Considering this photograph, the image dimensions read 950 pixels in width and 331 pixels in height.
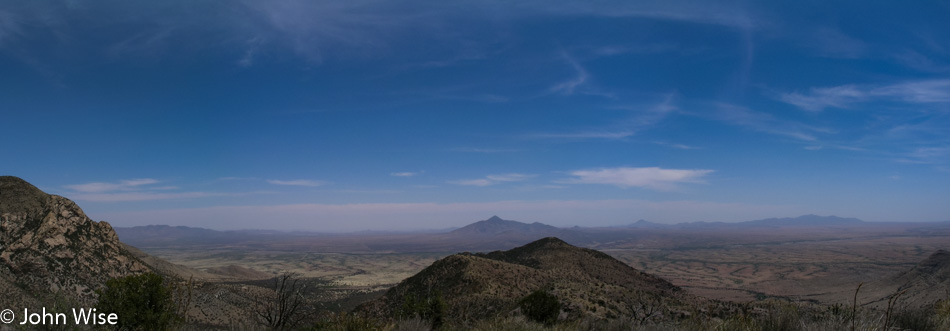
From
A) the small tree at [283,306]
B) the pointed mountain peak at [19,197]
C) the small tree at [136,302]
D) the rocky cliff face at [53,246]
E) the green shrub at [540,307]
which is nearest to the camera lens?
the small tree at [283,306]

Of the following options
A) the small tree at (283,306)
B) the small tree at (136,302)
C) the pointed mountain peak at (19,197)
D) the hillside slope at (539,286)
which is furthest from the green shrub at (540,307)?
the pointed mountain peak at (19,197)

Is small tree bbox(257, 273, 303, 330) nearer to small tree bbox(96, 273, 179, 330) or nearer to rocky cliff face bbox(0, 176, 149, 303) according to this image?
small tree bbox(96, 273, 179, 330)

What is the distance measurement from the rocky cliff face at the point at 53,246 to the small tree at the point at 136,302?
20.1 meters

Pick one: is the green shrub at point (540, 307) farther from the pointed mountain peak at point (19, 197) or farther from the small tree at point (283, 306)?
the pointed mountain peak at point (19, 197)

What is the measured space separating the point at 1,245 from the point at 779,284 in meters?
106

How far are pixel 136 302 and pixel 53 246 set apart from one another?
97.6 feet

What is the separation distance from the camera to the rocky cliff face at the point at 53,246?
32.0 meters

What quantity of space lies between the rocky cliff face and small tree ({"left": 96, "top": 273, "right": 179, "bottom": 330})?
20.1 metres

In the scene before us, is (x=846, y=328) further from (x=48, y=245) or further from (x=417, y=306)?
(x=48, y=245)

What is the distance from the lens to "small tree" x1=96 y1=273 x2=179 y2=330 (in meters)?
14.8

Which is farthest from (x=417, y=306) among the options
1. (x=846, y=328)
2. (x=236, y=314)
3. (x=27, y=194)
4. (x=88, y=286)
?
(x=27, y=194)

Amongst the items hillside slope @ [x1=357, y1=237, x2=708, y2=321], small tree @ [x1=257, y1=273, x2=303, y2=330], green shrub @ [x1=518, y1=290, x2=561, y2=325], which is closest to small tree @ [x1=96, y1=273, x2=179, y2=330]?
small tree @ [x1=257, y1=273, x2=303, y2=330]

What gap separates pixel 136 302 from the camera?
1541 centimetres

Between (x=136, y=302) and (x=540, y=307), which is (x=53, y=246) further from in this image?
(x=540, y=307)
